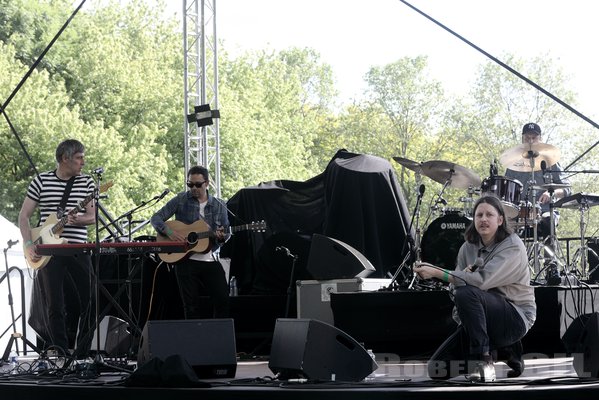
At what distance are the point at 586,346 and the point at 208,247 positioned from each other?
3.23 m

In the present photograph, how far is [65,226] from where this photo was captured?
676 centimetres

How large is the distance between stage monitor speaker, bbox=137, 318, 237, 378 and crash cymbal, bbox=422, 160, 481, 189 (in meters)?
3.77

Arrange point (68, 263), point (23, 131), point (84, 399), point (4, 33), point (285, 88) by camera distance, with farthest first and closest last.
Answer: point (285, 88)
point (4, 33)
point (23, 131)
point (68, 263)
point (84, 399)

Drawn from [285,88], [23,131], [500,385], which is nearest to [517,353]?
[500,385]

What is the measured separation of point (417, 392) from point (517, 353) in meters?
1.45

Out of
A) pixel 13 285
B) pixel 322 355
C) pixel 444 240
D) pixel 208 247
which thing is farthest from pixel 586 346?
pixel 13 285

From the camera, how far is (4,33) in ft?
99.6

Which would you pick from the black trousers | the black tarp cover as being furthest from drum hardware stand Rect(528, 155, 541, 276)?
the black trousers

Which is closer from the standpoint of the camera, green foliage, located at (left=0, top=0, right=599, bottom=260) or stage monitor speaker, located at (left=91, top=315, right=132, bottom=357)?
stage monitor speaker, located at (left=91, top=315, right=132, bottom=357)

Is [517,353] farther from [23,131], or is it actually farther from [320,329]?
[23,131]

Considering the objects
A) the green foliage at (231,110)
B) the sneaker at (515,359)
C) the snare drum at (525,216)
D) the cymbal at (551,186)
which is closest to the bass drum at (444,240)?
the snare drum at (525,216)

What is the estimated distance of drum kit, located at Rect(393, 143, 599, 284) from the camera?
8.23m

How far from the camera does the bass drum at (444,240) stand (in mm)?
8203

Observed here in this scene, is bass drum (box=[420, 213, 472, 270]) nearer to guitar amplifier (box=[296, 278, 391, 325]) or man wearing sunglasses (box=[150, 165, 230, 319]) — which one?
guitar amplifier (box=[296, 278, 391, 325])
